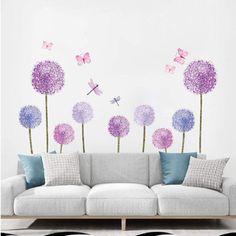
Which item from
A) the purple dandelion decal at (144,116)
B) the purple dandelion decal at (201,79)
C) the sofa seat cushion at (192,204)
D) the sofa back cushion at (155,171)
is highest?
the purple dandelion decal at (201,79)

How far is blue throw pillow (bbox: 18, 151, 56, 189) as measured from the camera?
5.35 meters

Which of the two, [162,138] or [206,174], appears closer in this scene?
[206,174]

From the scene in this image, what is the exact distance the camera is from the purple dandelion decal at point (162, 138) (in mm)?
6066

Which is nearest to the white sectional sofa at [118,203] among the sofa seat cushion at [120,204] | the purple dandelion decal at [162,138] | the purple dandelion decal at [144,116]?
the sofa seat cushion at [120,204]

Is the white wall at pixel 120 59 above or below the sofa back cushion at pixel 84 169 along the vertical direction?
above

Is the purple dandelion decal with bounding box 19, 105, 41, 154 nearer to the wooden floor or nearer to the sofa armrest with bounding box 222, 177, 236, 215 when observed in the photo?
the wooden floor

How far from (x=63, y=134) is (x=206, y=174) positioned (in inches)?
73.8

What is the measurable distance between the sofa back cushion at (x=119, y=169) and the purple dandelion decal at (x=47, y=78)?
2.71 ft

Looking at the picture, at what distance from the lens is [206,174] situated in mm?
5176

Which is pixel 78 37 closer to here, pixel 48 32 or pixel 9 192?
pixel 48 32

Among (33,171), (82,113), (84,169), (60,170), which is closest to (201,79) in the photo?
(82,113)

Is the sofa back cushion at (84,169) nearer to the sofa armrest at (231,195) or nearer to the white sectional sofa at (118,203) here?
the white sectional sofa at (118,203)

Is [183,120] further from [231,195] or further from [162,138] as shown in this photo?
[231,195]

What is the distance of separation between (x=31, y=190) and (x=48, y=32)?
6.88ft
